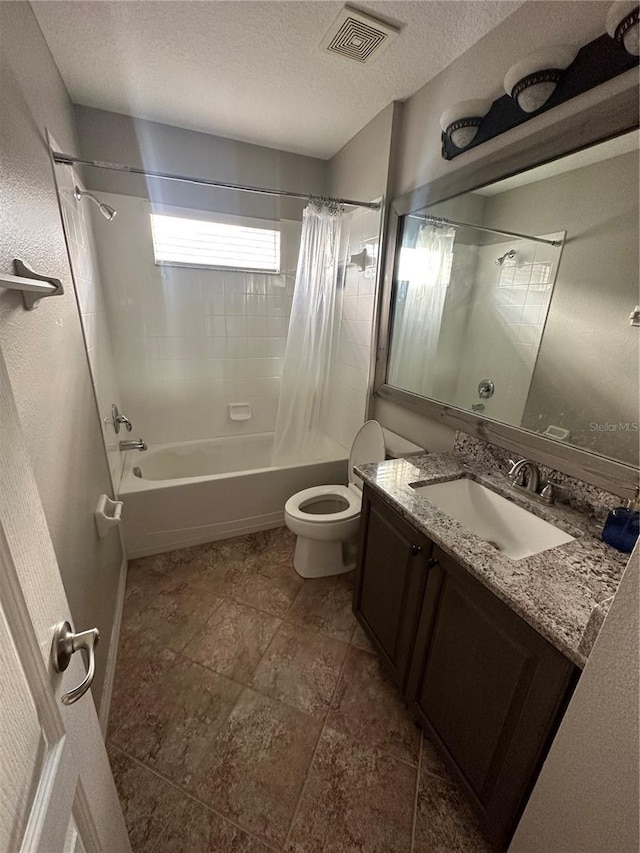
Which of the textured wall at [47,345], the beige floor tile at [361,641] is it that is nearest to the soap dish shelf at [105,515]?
the textured wall at [47,345]

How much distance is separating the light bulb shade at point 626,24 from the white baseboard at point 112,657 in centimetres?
264

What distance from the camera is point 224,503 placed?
224cm

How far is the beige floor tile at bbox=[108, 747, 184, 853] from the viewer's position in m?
1.02

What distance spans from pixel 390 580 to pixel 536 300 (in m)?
1.23

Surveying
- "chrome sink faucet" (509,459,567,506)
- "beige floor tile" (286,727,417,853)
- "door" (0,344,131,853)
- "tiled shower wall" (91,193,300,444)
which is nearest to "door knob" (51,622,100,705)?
"door" (0,344,131,853)

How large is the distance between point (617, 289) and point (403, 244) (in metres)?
1.15

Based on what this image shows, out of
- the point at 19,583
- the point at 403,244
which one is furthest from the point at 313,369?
the point at 19,583

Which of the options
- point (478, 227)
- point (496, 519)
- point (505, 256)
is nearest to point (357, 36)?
point (478, 227)

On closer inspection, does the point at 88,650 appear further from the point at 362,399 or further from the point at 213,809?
the point at 362,399

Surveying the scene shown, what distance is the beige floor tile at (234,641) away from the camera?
4.92 ft

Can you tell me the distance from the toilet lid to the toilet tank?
2.0 inches

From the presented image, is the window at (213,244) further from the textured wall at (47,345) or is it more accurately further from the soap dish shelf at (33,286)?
the soap dish shelf at (33,286)

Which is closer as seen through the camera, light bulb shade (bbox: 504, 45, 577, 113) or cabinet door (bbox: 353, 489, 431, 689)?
light bulb shade (bbox: 504, 45, 577, 113)

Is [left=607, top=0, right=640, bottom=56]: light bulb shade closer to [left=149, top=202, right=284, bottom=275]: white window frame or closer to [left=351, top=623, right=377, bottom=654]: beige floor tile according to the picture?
[left=149, top=202, right=284, bottom=275]: white window frame
